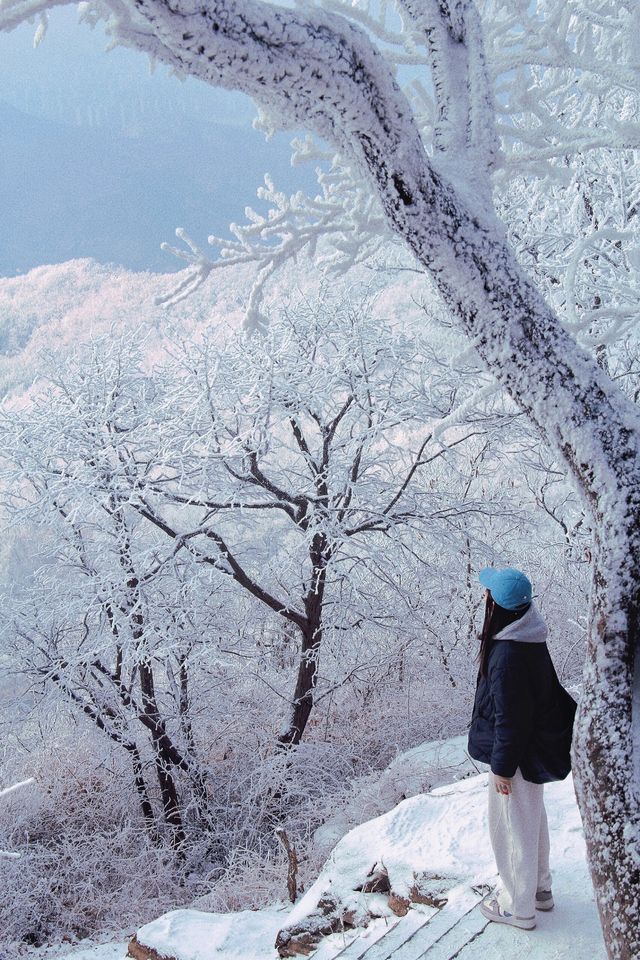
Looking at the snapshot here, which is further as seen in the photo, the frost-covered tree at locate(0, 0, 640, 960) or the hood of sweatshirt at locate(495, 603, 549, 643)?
the hood of sweatshirt at locate(495, 603, 549, 643)

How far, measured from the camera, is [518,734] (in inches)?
109

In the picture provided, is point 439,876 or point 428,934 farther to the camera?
point 439,876

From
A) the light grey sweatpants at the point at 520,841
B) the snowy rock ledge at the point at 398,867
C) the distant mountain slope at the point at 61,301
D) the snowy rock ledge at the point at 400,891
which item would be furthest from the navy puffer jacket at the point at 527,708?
the distant mountain slope at the point at 61,301

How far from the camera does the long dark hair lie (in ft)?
9.38

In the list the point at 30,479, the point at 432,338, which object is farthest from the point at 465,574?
the point at 30,479

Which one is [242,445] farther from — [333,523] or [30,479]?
[30,479]

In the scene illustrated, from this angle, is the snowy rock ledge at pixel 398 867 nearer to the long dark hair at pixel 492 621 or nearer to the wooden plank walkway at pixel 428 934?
the wooden plank walkway at pixel 428 934

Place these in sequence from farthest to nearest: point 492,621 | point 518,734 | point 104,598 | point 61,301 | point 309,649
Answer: point 61,301, point 309,649, point 104,598, point 492,621, point 518,734

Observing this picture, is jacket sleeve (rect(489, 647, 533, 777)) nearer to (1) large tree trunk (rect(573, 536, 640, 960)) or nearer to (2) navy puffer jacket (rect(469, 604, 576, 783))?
(2) navy puffer jacket (rect(469, 604, 576, 783))

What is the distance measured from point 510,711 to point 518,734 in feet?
0.30

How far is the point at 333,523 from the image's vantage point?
708 centimetres

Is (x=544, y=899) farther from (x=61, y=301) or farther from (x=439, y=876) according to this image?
(x=61, y=301)

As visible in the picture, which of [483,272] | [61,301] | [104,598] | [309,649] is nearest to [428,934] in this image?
[483,272]

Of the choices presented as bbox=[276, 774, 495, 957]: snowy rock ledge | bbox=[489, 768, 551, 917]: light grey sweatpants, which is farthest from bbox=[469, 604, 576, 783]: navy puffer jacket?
bbox=[276, 774, 495, 957]: snowy rock ledge
